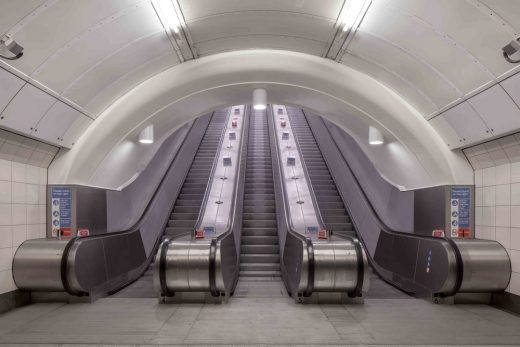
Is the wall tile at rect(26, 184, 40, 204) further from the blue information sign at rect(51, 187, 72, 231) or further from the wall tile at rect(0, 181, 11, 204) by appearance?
the wall tile at rect(0, 181, 11, 204)

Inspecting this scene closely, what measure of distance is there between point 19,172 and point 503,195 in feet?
21.4

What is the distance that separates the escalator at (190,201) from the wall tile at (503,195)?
4.43m

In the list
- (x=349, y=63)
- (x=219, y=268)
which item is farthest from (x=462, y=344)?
(x=349, y=63)

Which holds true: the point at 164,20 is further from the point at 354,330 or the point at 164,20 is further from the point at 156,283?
the point at 354,330

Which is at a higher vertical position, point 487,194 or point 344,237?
point 487,194

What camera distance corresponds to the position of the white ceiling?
3.93 meters

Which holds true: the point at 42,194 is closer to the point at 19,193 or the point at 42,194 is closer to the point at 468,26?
the point at 19,193

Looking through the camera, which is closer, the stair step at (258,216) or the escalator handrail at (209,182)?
the escalator handrail at (209,182)

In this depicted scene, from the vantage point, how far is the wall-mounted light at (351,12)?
13.6 ft

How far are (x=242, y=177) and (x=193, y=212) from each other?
6.23 feet

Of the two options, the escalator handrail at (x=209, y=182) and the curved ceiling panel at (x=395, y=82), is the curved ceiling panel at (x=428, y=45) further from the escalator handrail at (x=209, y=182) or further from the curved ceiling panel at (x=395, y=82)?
the escalator handrail at (x=209, y=182)

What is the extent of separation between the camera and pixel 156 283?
5691 millimetres

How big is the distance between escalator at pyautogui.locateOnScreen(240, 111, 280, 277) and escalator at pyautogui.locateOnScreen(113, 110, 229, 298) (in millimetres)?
1194

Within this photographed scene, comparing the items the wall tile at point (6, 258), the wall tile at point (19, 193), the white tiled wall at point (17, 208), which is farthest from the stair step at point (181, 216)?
the wall tile at point (6, 258)
